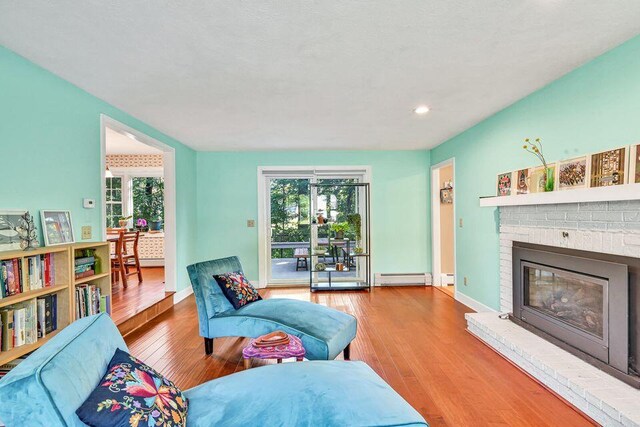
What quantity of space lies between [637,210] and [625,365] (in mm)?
988

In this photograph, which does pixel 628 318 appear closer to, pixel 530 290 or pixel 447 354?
pixel 530 290

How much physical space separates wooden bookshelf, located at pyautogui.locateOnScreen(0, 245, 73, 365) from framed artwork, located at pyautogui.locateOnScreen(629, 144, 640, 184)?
153 inches

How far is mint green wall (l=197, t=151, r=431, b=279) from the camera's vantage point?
18.1ft

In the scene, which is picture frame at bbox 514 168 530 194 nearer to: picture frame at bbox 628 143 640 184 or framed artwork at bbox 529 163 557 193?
framed artwork at bbox 529 163 557 193

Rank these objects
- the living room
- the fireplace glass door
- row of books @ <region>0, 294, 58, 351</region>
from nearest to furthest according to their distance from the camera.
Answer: the living room < row of books @ <region>0, 294, 58, 351</region> < the fireplace glass door

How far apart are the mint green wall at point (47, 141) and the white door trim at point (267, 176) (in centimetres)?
255

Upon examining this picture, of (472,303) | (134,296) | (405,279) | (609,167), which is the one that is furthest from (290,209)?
(609,167)

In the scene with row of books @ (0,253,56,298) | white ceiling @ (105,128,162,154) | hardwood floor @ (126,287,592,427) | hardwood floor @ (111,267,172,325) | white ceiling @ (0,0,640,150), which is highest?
white ceiling @ (105,128,162,154)

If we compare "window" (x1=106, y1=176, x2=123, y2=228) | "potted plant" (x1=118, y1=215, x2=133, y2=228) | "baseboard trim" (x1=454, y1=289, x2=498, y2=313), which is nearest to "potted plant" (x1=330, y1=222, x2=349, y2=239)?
"baseboard trim" (x1=454, y1=289, x2=498, y2=313)

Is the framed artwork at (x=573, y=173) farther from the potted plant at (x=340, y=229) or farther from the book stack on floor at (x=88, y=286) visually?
the book stack on floor at (x=88, y=286)

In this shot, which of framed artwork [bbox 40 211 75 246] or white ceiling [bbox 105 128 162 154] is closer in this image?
framed artwork [bbox 40 211 75 246]

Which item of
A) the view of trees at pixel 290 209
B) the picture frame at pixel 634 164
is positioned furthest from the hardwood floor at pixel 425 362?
the view of trees at pixel 290 209

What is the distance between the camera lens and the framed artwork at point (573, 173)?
2.38m

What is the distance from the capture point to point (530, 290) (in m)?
3.03
